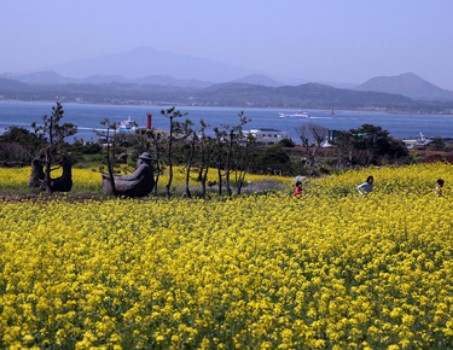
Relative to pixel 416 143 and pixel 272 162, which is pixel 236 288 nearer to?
pixel 272 162

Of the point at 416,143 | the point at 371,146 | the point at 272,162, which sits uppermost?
the point at 371,146

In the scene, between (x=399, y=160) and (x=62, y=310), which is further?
(x=399, y=160)

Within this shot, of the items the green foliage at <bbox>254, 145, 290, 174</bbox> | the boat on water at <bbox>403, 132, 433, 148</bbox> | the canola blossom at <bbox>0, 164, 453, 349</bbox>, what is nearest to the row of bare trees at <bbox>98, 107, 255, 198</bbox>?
the green foliage at <bbox>254, 145, 290, 174</bbox>

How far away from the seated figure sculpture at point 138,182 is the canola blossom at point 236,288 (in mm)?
9977

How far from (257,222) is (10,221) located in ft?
19.9

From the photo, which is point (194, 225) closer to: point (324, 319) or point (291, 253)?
point (291, 253)

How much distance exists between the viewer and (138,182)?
2911 cm

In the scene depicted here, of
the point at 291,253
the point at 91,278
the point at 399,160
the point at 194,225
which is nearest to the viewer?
the point at 91,278

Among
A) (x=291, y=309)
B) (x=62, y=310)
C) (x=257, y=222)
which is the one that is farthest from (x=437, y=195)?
(x=62, y=310)

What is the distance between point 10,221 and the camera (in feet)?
61.6

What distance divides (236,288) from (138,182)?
1874 cm

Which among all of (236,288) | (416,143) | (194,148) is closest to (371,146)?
(194,148)

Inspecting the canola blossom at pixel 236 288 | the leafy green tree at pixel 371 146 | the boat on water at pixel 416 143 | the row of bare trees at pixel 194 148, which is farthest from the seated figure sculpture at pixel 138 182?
the boat on water at pixel 416 143

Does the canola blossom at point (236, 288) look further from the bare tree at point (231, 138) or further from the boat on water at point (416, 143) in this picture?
the boat on water at point (416, 143)
